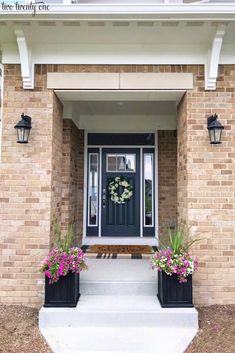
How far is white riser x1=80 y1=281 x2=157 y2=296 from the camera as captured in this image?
3.38m

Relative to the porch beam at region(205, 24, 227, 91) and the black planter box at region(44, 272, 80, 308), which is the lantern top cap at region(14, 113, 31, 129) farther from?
the porch beam at region(205, 24, 227, 91)

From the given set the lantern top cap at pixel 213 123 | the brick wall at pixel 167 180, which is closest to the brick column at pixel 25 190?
the lantern top cap at pixel 213 123

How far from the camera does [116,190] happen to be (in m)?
6.11

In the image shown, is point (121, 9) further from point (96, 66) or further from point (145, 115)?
point (145, 115)

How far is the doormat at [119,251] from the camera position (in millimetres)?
4684

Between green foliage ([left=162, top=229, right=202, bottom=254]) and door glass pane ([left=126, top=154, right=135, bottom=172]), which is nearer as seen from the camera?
green foliage ([left=162, top=229, right=202, bottom=254])

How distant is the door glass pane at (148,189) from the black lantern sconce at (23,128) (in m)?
3.29

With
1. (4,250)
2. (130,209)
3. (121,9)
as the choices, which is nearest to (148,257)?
(130,209)

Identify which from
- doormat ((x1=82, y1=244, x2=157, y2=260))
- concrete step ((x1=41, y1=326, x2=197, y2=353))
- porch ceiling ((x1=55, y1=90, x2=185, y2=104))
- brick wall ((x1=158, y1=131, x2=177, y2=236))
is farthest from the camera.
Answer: brick wall ((x1=158, y1=131, x2=177, y2=236))

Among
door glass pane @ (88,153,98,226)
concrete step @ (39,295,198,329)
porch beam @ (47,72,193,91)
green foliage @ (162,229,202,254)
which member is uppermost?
porch beam @ (47,72,193,91)

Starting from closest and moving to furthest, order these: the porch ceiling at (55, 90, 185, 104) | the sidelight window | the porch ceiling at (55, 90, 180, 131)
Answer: the porch ceiling at (55, 90, 185, 104) < the porch ceiling at (55, 90, 180, 131) < the sidelight window

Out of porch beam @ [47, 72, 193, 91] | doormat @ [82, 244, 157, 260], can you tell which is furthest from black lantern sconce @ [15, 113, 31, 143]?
doormat @ [82, 244, 157, 260]

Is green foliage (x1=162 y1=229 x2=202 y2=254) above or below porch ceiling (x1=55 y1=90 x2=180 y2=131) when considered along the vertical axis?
below

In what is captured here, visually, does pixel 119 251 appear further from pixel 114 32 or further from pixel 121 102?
pixel 114 32
